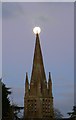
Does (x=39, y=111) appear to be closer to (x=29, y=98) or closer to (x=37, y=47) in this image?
(x=29, y=98)

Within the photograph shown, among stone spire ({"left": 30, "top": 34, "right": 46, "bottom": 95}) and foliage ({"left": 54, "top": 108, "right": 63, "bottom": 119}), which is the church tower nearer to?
stone spire ({"left": 30, "top": 34, "right": 46, "bottom": 95})

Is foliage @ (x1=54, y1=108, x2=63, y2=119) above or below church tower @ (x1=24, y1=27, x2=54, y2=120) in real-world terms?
below

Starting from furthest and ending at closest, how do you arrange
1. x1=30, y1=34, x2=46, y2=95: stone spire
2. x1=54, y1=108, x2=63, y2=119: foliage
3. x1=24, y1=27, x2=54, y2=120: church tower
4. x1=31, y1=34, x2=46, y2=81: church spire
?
1. x1=54, y1=108, x2=63, y2=119: foliage
2. x1=31, y1=34, x2=46, y2=81: church spire
3. x1=30, y1=34, x2=46, y2=95: stone spire
4. x1=24, y1=27, x2=54, y2=120: church tower

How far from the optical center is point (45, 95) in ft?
223

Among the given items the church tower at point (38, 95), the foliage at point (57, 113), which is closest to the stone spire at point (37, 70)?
the church tower at point (38, 95)

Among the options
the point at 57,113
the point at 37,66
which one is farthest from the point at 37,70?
the point at 57,113

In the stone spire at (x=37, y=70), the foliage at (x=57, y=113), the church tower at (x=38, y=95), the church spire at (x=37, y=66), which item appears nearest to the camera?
the church tower at (x=38, y=95)

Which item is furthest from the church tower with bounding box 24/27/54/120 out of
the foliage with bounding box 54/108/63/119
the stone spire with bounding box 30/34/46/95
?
the foliage with bounding box 54/108/63/119

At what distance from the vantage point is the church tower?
66.0m

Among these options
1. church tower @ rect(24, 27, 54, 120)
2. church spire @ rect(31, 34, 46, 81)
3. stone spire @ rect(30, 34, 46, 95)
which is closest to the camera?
church tower @ rect(24, 27, 54, 120)

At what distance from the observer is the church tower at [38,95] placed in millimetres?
66000

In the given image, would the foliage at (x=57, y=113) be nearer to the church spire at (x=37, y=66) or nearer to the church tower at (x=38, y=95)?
the church tower at (x=38, y=95)

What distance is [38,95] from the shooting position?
67625 mm

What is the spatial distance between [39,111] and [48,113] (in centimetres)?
155
